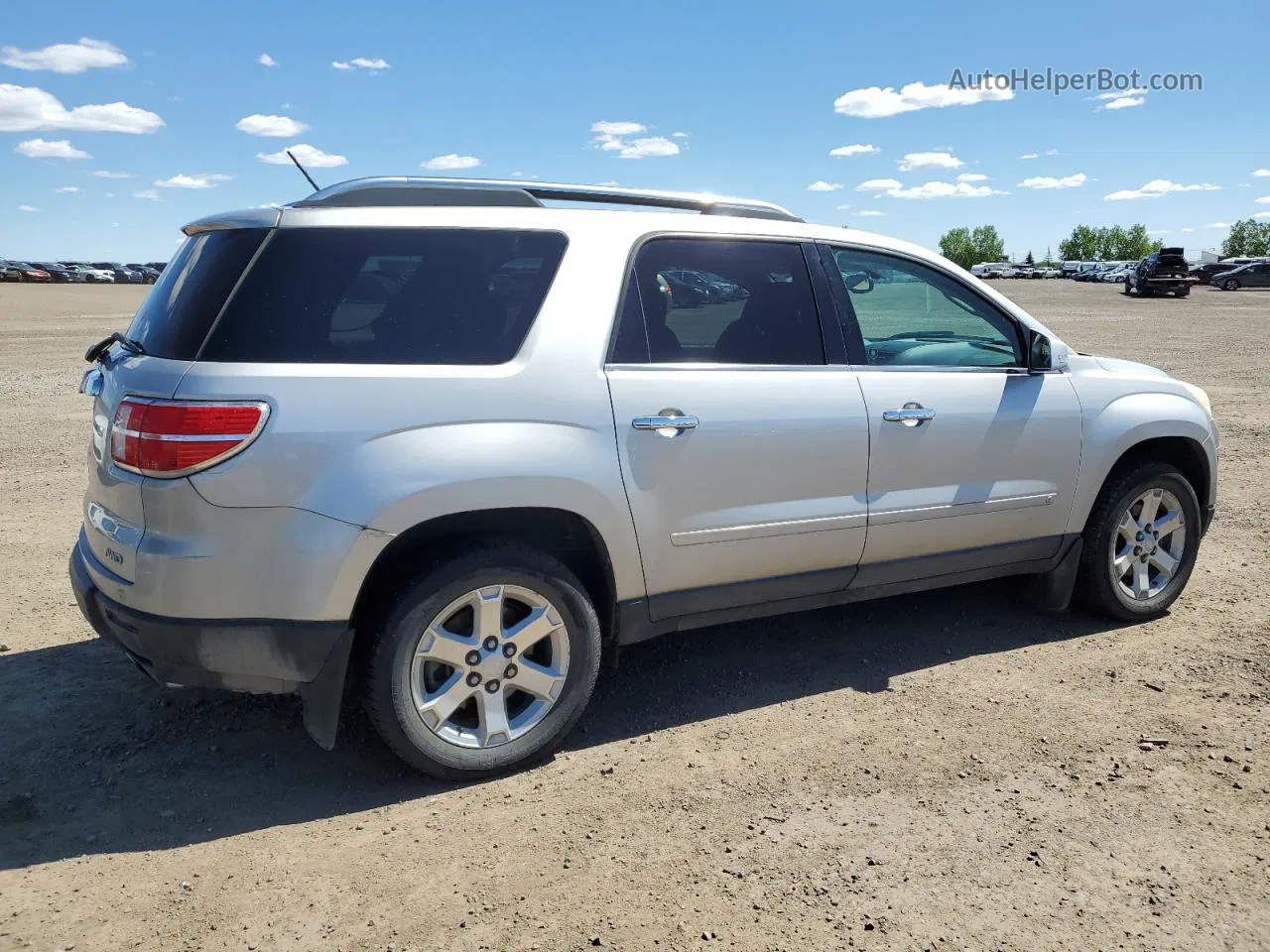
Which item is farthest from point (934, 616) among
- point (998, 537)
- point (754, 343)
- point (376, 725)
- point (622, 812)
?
point (376, 725)

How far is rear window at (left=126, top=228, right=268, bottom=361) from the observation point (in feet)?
10.2

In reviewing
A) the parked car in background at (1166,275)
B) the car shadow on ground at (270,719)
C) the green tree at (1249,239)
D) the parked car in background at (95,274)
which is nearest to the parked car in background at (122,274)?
the parked car in background at (95,274)

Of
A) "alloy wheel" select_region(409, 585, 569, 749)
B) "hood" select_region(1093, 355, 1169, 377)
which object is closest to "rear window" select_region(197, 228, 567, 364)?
"alloy wheel" select_region(409, 585, 569, 749)

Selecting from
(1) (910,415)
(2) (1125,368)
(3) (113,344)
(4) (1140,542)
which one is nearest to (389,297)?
(3) (113,344)

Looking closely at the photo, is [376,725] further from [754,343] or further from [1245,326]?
[1245,326]

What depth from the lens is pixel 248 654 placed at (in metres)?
3.10

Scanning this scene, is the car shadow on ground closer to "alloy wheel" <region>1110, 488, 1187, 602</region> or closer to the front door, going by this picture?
"alloy wheel" <region>1110, 488, 1187, 602</region>

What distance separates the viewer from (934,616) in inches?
199

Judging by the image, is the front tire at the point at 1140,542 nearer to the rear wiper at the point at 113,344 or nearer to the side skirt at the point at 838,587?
the side skirt at the point at 838,587

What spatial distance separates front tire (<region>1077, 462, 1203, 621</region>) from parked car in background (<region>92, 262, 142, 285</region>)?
257 ft

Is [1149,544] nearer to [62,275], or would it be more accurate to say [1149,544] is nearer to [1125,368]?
[1125,368]

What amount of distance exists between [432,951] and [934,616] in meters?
3.21

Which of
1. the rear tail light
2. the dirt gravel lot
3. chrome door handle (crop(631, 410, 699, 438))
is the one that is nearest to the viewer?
the dirt gravel lot

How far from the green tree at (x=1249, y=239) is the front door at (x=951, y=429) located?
174316mm
